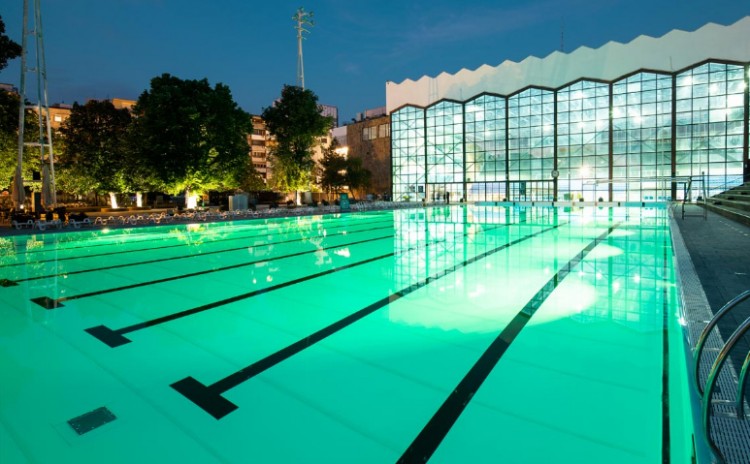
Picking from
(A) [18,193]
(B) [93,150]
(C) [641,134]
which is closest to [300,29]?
(B) [93,150]

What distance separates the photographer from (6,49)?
19.7m

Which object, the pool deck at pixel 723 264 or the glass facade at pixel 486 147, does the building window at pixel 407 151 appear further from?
the pool deck at pixel 723 264

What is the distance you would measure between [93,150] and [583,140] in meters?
38.2

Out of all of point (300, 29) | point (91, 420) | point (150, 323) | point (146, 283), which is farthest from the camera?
point (300, 29)

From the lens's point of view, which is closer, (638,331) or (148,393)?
(148,393)

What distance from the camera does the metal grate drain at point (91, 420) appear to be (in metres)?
2.92

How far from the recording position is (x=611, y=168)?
125ft

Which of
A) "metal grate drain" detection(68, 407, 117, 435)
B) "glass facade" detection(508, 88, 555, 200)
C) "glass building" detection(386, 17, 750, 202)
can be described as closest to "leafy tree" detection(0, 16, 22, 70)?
"metal grate drain" detection(68, 407, 117, 435)

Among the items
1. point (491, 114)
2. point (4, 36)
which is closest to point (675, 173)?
point (491, 114)

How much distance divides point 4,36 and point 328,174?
25476 mm

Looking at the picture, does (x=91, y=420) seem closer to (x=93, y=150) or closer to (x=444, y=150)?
(x=93, y=150)

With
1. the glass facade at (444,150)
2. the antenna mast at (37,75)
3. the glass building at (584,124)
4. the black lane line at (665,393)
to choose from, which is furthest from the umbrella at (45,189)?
the glass facade at (444,150)

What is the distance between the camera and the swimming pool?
2713mm

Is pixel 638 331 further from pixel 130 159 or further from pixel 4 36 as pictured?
pixel 130 159
